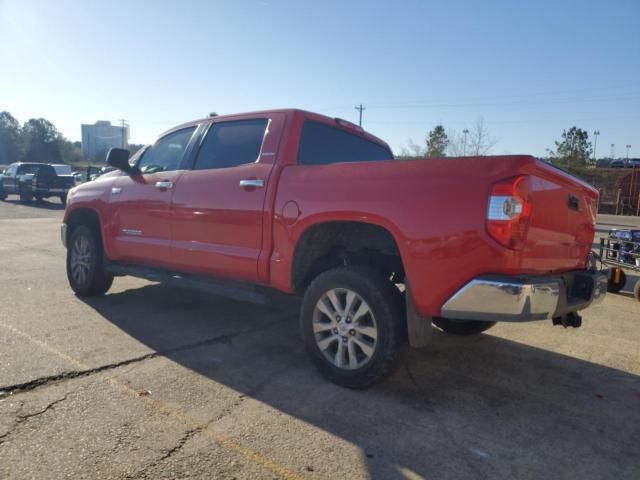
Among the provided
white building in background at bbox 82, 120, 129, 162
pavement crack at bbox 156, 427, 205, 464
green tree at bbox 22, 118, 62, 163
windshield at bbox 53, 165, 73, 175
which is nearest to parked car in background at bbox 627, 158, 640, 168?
windshield at bbox 53, 165, 73, 175

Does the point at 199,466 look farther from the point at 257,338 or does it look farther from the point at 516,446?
the point at 257,338

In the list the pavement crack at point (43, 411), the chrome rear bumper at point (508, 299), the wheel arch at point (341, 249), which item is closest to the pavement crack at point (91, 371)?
the pavement crack at point (43, 411)

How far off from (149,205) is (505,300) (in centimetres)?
353

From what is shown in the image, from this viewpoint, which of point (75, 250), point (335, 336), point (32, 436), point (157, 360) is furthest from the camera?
point (75, 250)

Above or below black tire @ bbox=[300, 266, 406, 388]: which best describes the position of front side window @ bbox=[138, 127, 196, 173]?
above

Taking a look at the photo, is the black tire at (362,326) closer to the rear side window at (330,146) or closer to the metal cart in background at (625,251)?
the rear side window at (330,146)

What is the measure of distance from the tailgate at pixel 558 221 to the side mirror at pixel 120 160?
12.9ft

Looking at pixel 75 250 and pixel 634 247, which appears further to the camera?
pixel 634 247

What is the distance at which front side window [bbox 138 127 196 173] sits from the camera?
490 centimetres

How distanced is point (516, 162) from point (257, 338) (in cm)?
276

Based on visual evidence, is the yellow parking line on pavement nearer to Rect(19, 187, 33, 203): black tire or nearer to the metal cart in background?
the metal cart in background

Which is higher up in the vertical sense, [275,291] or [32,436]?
[275,291]

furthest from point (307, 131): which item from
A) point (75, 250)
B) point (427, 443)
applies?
point (75, 250)

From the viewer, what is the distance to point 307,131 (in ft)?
13.8
